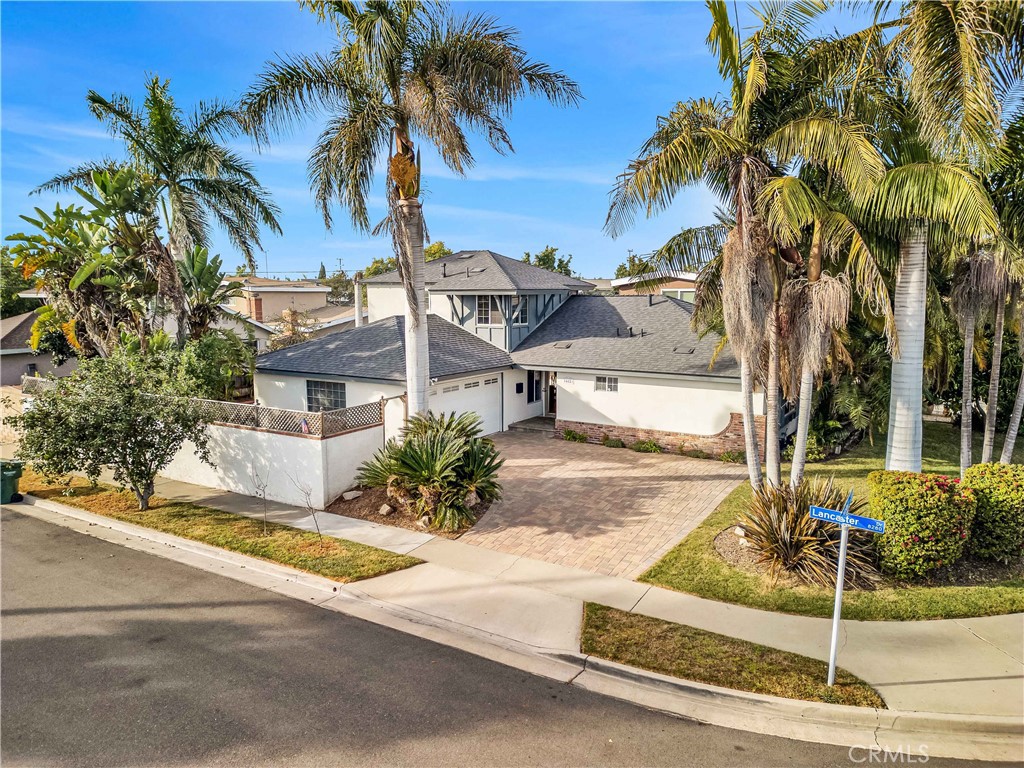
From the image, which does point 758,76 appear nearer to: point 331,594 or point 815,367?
point 815,367

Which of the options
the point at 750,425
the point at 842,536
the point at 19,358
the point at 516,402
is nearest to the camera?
the point at 842,536

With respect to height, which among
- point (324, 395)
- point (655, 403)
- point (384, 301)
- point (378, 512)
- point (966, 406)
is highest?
point (384, 301)

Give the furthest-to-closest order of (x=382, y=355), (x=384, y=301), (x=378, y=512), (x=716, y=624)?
(x=384, y=301) → (x=382, y=355) → (x=378, y=512) → (x=716, y=624)

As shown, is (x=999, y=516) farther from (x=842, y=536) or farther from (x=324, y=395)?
(x=324, y=395)

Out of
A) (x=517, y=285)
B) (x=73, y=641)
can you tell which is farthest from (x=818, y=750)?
(x=517, y=285)

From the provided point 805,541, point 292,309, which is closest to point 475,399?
point 805,541

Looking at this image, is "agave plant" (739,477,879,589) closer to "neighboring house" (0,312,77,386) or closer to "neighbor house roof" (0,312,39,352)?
"neighboring house" (0,312,77,386)
